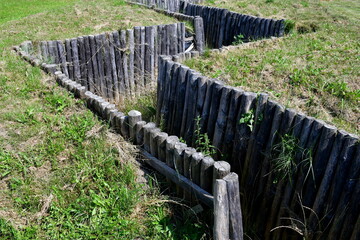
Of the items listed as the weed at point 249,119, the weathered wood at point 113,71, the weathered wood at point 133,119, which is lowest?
the weathered wood at point 113,71

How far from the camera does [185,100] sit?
4.87m

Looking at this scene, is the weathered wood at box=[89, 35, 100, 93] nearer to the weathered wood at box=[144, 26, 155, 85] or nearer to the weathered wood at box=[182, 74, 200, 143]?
the weathered wood at box=[144, 26, 155, 85]

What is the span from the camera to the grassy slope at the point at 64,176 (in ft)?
10.5

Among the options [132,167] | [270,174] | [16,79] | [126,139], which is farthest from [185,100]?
[16,79]

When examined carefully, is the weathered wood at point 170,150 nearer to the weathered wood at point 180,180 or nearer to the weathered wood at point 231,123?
the weathered wood at point 180,180

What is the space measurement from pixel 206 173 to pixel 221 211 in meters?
0.59

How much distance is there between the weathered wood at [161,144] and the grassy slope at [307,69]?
5.65 ft

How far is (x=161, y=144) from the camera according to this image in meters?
3.82

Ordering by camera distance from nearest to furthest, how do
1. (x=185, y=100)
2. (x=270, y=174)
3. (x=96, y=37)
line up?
1. (x=270, y=174)
2. (x=185, y=100)
3. (x=96, y=37)

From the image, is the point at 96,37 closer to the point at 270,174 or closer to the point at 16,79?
the point at 16,79

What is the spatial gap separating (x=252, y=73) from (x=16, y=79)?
4029mm

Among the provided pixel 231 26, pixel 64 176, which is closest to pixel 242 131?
pixel 64 176

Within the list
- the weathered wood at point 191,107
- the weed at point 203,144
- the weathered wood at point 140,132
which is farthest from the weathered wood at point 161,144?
the weathered wood at point 191,107

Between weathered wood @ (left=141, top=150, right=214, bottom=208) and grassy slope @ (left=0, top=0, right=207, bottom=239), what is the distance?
0.82 ft
